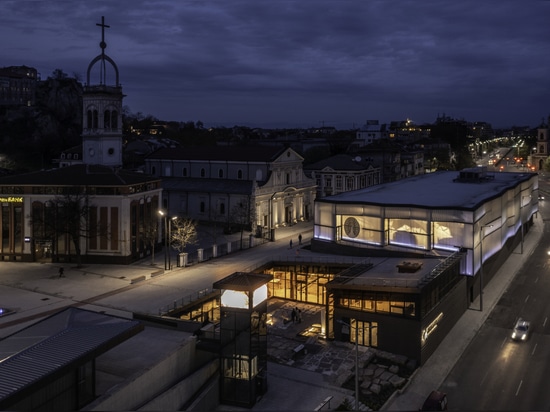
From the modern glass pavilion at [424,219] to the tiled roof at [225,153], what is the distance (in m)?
16.5

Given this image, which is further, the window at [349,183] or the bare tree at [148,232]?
the window at [349,183]

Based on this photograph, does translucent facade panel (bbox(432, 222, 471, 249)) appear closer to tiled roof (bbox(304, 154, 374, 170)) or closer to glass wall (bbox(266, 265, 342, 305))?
→ glass wall (bbox(266, 265, 342, 305))

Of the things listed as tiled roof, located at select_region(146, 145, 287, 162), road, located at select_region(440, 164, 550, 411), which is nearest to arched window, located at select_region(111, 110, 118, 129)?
tiled roof, located at select_region(146, 145, 287, 162)

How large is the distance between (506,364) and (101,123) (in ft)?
170

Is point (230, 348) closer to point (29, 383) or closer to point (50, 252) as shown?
point (29, 383)

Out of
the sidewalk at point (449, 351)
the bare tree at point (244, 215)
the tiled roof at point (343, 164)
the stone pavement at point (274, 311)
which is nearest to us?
the sidewalk at point (449, 351)

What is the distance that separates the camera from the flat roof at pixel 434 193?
51531mm

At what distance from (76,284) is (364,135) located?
162321 mm

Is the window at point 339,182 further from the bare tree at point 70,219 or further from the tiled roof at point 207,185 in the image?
the bare tree at point 70,219

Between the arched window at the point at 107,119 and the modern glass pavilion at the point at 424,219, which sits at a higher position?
the arched window at the point at 107,119

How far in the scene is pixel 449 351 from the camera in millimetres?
35812

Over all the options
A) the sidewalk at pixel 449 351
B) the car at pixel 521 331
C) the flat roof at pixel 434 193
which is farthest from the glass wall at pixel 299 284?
the car at pixel 521 331

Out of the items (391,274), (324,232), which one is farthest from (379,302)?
(324,232)

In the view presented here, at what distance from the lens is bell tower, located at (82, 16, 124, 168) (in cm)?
6569
